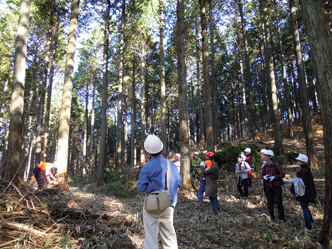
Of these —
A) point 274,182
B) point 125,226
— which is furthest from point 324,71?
point 125,226

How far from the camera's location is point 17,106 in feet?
20.3

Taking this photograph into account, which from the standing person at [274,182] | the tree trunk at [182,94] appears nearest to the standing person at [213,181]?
the standing person at [274,182]

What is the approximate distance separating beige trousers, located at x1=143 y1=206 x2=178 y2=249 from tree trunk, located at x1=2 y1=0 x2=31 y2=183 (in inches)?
189

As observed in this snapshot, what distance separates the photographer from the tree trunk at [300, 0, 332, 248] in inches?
137

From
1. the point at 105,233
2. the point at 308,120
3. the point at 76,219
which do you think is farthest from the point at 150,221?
A: the point at 308,120

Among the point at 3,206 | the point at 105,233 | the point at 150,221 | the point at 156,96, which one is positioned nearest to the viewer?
the point at 150,221

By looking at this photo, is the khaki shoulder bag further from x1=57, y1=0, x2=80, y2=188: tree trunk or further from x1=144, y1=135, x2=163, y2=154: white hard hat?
x1=57, y1=0, x2=80, y2=188: tree trunk

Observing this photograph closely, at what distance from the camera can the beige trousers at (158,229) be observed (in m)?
2.63

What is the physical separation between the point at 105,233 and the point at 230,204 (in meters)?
4.56

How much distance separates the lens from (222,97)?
107 ft

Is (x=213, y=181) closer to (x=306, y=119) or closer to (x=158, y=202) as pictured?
(x=158, y=202)

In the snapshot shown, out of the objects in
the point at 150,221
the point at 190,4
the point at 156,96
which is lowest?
the point at 150,221

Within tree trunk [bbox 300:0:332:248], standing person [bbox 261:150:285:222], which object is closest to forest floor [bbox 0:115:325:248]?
standing person [bbox 261:150:285:222]

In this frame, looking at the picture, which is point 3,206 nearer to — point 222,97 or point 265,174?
point 265,174
